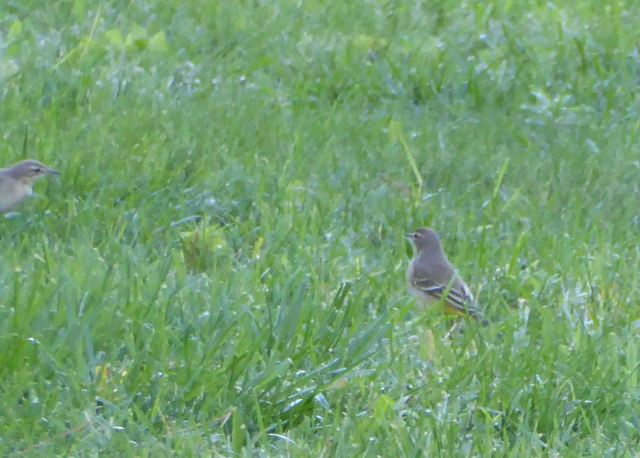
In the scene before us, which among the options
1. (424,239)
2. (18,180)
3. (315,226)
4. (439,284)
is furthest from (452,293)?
(18,180)

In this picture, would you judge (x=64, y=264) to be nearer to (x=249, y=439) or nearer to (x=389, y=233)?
(x=249, y=439)

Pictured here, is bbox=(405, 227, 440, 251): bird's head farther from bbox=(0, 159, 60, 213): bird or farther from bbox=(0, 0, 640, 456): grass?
bbox=(0, 159, 60, 213): bird

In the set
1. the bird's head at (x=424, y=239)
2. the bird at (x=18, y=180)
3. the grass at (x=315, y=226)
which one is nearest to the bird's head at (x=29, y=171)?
the bird at (x=18, y=180)

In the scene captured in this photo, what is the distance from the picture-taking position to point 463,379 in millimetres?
5199

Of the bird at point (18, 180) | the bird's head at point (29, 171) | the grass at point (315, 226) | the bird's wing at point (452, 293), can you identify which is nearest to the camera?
the grass at point (315, 226)

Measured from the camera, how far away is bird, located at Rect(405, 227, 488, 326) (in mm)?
6176

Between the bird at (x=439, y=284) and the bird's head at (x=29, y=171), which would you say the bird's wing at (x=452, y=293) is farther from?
the bird's head at (x=29, y=171)

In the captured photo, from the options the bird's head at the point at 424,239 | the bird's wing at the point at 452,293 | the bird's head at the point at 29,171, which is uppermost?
the bird's head at the point at 29,171

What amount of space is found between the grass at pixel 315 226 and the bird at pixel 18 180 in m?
0.10

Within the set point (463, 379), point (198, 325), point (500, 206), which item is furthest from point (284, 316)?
point (500, 206)

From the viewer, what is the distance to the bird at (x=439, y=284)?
6176 millimetres

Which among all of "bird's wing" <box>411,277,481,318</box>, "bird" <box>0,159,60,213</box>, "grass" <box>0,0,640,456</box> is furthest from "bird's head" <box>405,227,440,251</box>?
"bird" <box>0,159,60,213</box>

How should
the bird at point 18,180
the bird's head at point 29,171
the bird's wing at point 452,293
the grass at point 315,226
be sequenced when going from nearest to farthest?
the grass at point 315,226, the bird's wing at point 452,293, the bird at point 18,180, the bird's head at point 29,171

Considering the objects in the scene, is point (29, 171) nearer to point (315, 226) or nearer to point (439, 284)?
point (315, 226)
